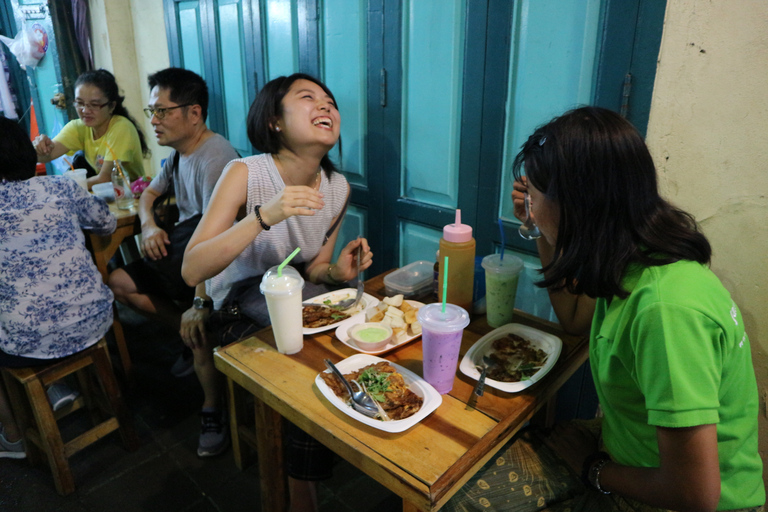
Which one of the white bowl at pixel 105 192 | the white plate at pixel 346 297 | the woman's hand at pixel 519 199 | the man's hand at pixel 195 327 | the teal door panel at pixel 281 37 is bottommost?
the man's hand at pixel 195 327

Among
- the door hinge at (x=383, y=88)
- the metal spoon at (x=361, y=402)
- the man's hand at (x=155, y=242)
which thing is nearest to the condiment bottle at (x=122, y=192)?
the man's hand at (x=155, y=242)

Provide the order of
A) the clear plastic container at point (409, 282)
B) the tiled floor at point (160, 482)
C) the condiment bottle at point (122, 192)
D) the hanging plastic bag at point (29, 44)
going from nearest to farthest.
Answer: the clear plastic container at point (409, 282)
the tiled floor at point (160, 482)
the condiment bottle at point (122, 192)
the hanging plastic bag at point (29, 44)

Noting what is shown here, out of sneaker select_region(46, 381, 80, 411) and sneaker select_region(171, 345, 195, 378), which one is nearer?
sneaker select_region(46, 381, 80, 411)

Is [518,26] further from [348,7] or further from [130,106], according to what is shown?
[130,106]

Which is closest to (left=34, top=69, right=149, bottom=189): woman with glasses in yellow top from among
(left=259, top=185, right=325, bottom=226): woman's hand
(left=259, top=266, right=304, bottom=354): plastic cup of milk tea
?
(left=259, top=185, right=325, bottom=226): woman's hand

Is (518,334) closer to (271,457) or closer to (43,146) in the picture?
(271,457)

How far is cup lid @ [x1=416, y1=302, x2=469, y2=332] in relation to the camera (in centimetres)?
115

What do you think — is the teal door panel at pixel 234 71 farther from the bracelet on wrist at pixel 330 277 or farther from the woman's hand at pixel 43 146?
the bracelet on wrist at pixel 330 277

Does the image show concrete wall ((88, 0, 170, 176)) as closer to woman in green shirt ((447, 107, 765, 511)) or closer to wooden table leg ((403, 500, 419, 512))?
woman in green shirt ((447, 107, 765, 511))

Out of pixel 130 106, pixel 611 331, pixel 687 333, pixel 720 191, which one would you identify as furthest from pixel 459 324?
pixel 130 106

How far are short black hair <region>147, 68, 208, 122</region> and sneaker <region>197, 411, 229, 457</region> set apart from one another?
163 cm

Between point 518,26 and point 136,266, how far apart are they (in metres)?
2.33

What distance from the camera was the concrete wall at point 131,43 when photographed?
381 cm

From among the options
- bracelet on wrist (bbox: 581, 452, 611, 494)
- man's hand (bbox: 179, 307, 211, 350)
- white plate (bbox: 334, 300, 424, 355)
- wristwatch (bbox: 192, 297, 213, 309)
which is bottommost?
man's hand (bbox: 179, 307, 211, 350)
